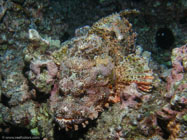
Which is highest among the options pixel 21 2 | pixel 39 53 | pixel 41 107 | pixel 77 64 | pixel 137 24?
pixel 21 2

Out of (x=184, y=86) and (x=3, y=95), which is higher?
(x=184, y=86)

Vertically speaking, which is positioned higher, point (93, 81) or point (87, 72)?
point (87, 72)

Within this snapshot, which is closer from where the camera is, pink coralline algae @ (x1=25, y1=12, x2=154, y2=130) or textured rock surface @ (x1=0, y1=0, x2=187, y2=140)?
textured rock surface @ (x1=0, y1=0, x2=187, y2=140)

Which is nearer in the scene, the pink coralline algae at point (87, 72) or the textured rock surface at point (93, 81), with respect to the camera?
the textured rock surface at point (93, 81)

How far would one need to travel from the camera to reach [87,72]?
3.46 m

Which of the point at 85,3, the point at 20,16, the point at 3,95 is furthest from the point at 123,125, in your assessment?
the point at 85,3

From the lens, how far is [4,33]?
580cm

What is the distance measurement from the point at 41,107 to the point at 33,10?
3.88 meters

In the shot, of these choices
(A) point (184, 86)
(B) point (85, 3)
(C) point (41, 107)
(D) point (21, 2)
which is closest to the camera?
(A) point (184, 86)

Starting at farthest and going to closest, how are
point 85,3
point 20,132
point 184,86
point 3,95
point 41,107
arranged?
point 85,3, point 20,132, point 3,95, point 41,107, point 184,86

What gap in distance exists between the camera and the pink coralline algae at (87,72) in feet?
10.6

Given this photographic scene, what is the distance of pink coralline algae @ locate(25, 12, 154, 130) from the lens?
3219mm

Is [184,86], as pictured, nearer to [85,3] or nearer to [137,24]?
[137,24]

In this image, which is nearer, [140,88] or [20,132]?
[140,88]
